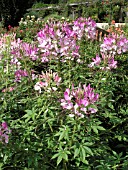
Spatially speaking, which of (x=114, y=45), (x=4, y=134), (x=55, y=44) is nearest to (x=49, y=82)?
(x=4, y=134)

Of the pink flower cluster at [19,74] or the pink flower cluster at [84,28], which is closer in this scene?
the pink flower cluster at [19,74]

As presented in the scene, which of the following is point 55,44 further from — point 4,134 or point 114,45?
point 4,134

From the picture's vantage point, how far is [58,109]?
8.57 feet

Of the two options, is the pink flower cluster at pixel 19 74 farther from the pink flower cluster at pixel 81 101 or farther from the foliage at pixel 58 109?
the pink flower cluster at pixel 81 101

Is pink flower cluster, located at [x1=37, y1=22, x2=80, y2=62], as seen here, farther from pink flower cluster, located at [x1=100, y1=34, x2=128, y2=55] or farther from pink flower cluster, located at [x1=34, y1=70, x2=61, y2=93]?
pink flower cluster, located at [x1=34, y1=70, x2=61, y2=93]

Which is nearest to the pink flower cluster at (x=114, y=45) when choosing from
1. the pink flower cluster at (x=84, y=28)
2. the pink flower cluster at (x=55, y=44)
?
the pink flower cluster at (x=55, y=44)

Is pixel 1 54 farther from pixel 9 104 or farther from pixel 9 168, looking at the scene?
pixel 9 168

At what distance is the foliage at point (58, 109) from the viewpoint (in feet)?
7.61

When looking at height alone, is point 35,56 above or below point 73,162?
above

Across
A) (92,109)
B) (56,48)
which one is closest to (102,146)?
(92,109)

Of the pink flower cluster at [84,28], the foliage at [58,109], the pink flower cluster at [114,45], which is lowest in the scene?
the foliage at [58,109]

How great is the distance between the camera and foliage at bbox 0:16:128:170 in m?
2.32

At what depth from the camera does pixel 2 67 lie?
3166mm

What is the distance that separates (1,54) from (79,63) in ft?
2.71
